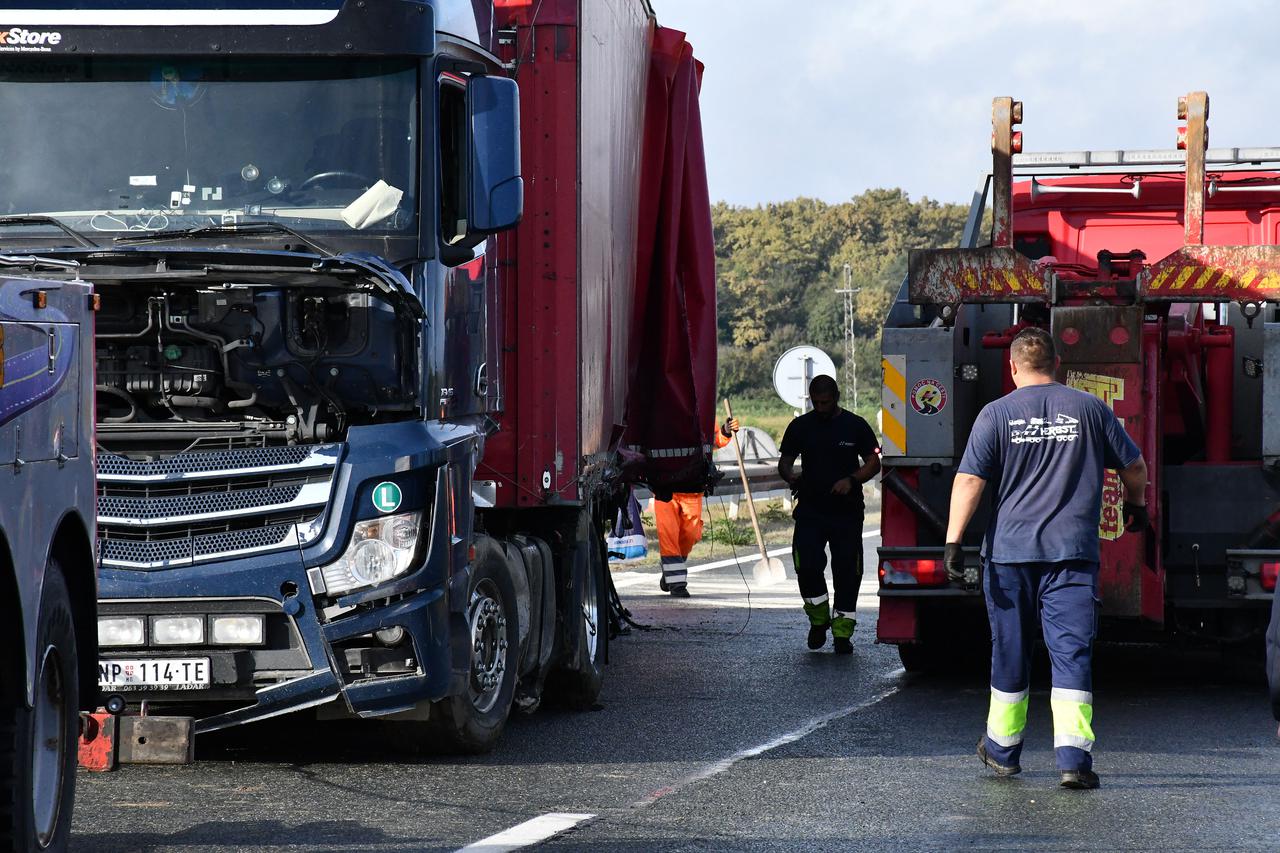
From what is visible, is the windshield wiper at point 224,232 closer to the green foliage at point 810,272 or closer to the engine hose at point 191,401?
the engine hose at point 191,401

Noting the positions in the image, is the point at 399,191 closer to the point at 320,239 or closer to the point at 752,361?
the point at 320,239

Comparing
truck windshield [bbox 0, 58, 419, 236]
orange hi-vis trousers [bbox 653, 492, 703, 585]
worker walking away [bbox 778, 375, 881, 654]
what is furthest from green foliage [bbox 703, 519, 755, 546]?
truck windshield [bbox 0, 58, 419, 236]

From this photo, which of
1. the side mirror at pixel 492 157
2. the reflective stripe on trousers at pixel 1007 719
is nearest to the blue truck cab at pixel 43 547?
the side mirror at pixel 492 157

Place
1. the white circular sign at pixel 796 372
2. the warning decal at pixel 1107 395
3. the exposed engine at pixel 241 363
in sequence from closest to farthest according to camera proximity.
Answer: the exposed engine at pixel 241 363 < the warning decal at pixel 1107 395 < the white circular sign at pixel 796 372

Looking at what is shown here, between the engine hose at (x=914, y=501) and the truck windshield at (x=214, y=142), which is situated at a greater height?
the truck windshield at (x=214, y=142)

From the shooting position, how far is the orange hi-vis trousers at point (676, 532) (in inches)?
624

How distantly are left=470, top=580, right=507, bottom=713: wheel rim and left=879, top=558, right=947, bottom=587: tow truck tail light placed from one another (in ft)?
8.08

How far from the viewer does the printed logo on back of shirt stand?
7.81 meters

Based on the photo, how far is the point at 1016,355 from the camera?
8.07 m

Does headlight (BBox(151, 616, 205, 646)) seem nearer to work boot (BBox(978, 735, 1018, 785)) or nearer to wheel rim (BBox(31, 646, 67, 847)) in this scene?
wheel rim (BBox(31, 646, 67, 847))

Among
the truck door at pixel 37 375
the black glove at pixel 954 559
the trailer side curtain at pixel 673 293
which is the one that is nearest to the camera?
the truck door at pixel 37 375

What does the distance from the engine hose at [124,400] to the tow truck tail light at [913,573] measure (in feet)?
14.0

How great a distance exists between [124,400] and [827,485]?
6.22 meters

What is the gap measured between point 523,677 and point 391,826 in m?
2.52
